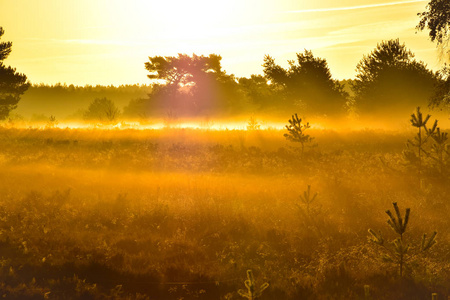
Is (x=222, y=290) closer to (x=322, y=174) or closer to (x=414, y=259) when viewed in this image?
(x=414, y=259)

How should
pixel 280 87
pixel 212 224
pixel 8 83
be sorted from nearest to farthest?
pixel 212 224
pixel 8 83
pixel 280 87

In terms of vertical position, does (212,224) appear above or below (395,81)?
below

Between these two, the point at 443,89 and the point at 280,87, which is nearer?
the point at 443,89

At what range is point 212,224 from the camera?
12797 mm

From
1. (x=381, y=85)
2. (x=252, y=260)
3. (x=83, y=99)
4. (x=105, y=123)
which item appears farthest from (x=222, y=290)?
(x=83, y=99)

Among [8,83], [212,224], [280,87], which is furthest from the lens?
[280,87]

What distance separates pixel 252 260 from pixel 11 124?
27.2m

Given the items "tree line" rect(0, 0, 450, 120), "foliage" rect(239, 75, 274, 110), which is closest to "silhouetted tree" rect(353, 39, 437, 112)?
"tree line" rect(0, 0, 450, 120)

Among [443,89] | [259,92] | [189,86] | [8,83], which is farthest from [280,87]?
[443,89]

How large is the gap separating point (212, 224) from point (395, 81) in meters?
31.7

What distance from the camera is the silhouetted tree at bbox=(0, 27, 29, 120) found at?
37.0 m

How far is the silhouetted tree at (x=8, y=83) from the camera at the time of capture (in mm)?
37031

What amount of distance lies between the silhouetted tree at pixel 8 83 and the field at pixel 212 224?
58.7ft

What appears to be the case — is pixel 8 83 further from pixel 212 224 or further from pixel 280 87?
pixel 212 224
